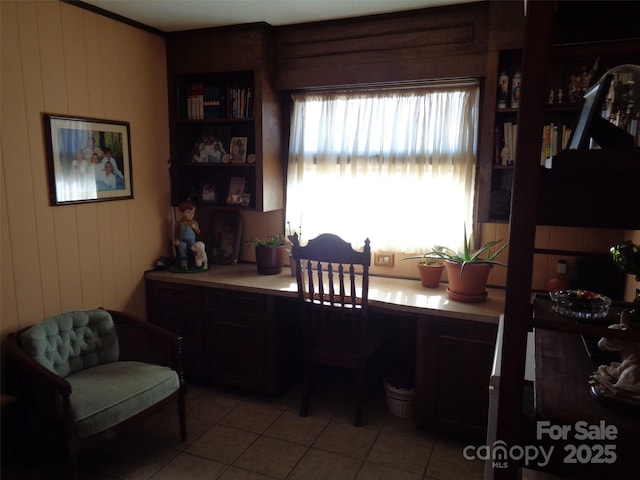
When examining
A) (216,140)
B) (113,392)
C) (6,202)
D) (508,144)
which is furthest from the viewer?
(216,140)

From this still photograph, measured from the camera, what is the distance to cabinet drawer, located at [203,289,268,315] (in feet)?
9.66

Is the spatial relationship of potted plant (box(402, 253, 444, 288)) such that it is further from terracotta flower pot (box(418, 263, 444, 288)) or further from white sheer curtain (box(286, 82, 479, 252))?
white sheer curtain (box(286, 82, 479, 252))

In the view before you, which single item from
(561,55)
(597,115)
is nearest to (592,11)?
(561,55)

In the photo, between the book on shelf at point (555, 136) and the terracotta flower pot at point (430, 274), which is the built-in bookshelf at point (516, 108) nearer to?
the book on shelf at point (555, 136)

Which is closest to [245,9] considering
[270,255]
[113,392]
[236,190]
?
[236,190]

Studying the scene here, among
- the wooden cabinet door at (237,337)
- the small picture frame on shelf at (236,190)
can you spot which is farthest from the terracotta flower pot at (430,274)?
the small picture frame on shelf at (236,190)

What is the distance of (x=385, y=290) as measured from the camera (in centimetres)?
287

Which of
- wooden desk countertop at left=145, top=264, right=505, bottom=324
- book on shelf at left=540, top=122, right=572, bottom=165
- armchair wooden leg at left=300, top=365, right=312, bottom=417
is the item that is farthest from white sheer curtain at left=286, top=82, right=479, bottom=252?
armchair wooden leg at left=300, top=365, right=312, bottom=417

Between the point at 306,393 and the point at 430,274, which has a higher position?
the point at 430,274

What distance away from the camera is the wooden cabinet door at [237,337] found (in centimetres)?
297

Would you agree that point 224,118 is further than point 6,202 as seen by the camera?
Yes

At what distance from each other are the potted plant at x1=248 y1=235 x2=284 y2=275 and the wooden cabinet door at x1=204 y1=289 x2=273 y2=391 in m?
0.32

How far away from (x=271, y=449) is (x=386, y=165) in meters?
1.87

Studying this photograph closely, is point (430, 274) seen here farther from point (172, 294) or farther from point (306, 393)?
point (172, 294)
